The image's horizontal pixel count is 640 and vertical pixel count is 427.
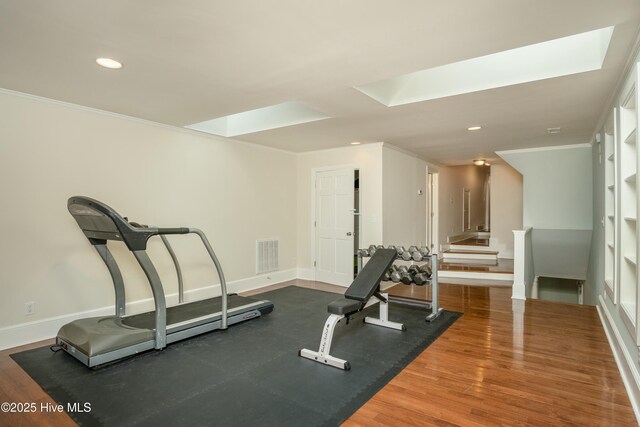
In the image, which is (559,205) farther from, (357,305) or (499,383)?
(357,305)

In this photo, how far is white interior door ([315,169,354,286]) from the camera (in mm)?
5910

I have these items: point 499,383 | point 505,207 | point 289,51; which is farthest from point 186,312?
point 505,207

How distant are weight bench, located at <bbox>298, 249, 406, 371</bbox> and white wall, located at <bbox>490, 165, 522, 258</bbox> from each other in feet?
18.2

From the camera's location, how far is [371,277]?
3514 mm

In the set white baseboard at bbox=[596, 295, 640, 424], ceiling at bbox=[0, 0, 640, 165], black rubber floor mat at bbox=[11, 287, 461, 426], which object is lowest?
black rubber floor mat at bbox=[11, 287, 461, 426]

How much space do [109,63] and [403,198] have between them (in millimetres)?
4925

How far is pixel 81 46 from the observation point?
2352 millimetres

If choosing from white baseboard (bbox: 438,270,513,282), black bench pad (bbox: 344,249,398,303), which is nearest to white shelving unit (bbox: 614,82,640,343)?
black bench pad (bbox: 344,249,398,303)

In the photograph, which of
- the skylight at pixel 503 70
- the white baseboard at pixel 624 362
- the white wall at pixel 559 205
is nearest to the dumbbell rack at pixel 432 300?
the white baseboard at pixel 624 362

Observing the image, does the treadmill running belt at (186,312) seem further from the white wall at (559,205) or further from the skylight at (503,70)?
the white wall at (559,205)

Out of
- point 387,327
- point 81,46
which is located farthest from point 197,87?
point 387,327

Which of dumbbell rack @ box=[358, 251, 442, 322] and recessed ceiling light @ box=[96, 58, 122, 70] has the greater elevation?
recessed ceiling light @ box=[96, 58, 122, 70]

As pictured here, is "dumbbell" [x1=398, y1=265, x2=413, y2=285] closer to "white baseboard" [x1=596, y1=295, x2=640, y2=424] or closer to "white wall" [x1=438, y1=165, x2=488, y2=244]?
"white baseboard" [x1=596, y1=295, x2=640, y2=424]

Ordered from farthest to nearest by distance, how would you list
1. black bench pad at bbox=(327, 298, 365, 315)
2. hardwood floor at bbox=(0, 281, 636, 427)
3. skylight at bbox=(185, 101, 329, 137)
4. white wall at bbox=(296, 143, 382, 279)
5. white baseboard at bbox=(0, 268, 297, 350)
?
white wall at bbox=(296, 143, 382, 279) < skylight at bbox=(185, 101, 329, 137) < white baseboard at bbox=(0, 268, 297, 350) < black bench pad at bbox=(327, 298, 365, 315) < hardwood floor at bbox=(0, 281, 636, 427)
